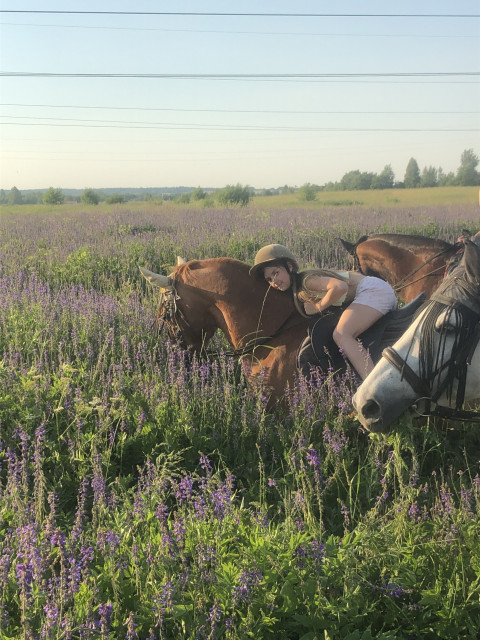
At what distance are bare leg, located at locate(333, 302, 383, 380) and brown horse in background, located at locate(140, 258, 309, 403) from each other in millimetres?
441

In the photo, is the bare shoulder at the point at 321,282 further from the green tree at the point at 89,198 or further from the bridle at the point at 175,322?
the green tree at the point at 89,198

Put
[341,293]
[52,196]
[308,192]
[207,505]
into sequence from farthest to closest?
[52,196] < [308,192] < [341,293] < [207,505]

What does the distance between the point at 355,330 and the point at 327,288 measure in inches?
15.2

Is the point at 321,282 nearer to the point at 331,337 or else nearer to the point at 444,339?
the point at 331,337

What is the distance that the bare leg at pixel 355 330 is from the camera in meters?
3.79

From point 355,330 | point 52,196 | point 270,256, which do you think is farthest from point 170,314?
point 52,196

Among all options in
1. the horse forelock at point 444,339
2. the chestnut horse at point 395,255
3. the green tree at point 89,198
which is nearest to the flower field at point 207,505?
the horse forelock at point 444,339

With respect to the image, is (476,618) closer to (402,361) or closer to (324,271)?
(402,361)

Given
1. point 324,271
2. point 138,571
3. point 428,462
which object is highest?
point 324,271

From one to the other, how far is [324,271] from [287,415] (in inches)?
43.8

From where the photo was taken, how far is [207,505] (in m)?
2.53

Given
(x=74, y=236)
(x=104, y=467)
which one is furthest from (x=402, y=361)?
(x=74, y=236)

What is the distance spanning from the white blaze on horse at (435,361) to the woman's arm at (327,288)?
1130mm

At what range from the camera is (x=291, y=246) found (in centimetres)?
1177
